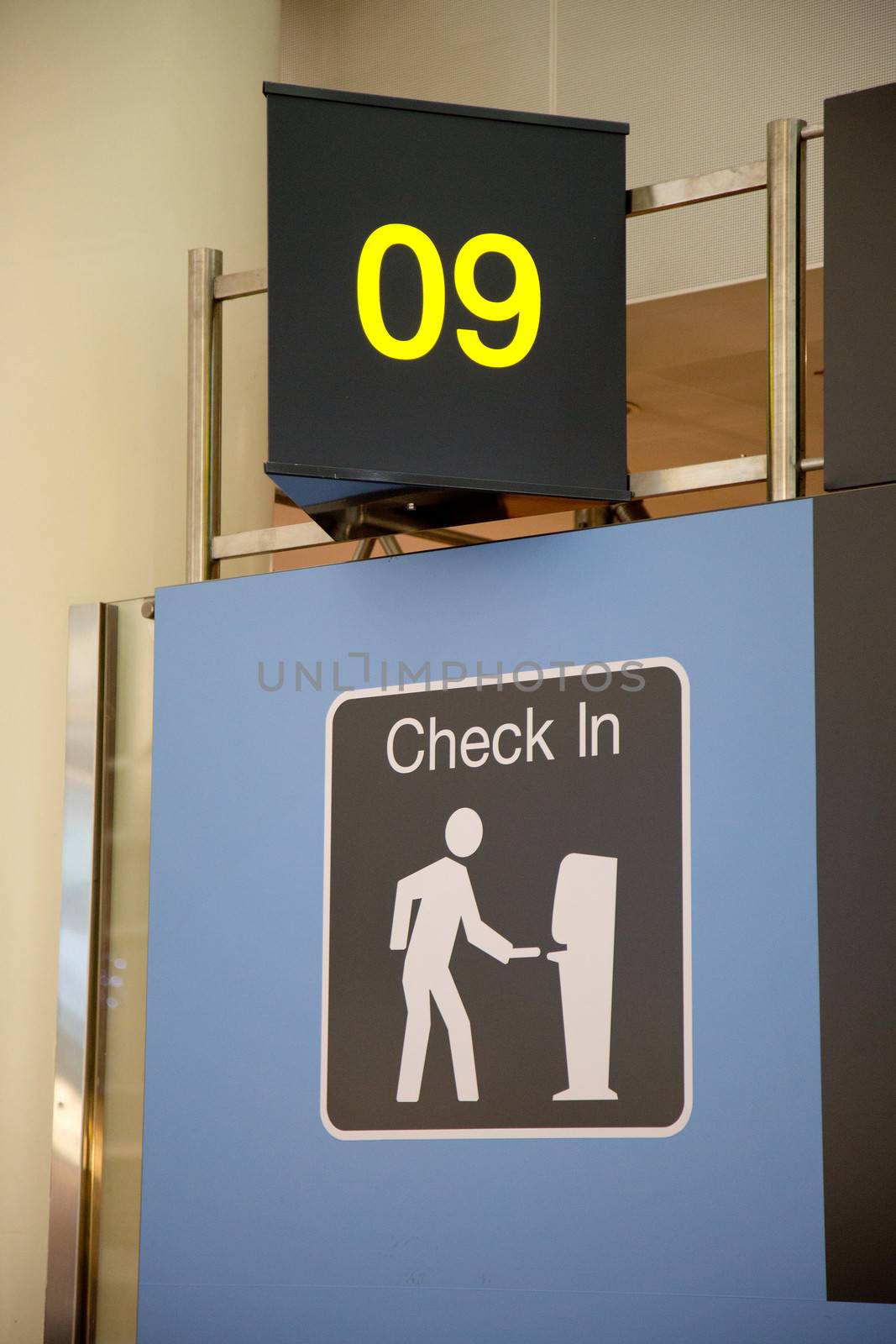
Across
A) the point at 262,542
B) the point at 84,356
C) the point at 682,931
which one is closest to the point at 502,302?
the point at 262,542

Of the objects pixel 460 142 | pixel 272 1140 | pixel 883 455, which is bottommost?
pixel 272 1140

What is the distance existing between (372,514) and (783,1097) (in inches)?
71.7

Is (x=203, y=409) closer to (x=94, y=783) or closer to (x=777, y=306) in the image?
(x=94, y=783)

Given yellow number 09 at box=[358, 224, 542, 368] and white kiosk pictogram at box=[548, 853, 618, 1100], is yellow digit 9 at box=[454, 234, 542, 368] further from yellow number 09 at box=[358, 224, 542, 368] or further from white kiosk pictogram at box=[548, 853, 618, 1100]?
white kiosk pictogram at box=[548, 853, 618, 1100]

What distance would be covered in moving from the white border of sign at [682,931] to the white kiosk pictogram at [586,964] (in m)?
0.11

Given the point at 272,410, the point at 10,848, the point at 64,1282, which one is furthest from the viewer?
the point at 10,848

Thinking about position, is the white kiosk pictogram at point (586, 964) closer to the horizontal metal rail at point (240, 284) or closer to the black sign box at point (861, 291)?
the black sign box at point (861, 291)

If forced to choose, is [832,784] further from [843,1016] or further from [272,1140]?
[272,1140]

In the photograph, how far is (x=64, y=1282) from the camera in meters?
4.51

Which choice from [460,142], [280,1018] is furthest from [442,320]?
[280,1018]

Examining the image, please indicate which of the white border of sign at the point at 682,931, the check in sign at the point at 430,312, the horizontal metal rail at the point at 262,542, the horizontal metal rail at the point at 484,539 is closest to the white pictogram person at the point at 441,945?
the white border of sign at the point at 682,931

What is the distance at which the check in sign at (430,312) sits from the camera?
3912 mm

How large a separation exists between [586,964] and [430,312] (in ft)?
5.36

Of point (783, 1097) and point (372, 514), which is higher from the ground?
point (372, 514)
